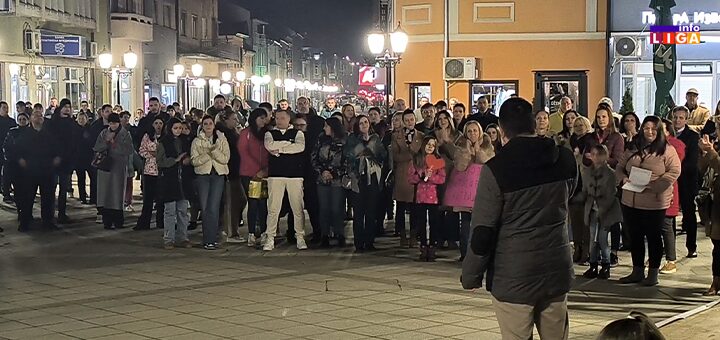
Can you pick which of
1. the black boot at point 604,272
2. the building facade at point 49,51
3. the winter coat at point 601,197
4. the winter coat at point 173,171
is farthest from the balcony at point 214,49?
the black boot at point 604,272

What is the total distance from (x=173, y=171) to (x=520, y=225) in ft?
29.6

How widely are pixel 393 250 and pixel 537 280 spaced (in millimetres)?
8300

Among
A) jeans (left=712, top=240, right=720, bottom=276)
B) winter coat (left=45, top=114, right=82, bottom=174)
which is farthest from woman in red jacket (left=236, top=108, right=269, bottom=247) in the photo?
jeans (left=712, top=240, right=720, bottom=276)

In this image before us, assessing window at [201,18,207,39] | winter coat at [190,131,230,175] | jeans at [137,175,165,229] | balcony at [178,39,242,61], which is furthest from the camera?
window at [201,18,207,39]

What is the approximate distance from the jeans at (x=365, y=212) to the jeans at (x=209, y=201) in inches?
73.9

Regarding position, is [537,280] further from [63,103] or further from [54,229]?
[63,103]

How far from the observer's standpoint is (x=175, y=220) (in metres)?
14.3

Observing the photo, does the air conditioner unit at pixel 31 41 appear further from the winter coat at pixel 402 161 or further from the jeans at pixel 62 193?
the winter coat at pixel 402 161

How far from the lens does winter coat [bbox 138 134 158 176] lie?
52.3 feet

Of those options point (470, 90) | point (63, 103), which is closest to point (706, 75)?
point (470, 90)

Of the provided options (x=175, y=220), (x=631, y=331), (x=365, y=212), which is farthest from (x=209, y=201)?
(x=631, y=331)

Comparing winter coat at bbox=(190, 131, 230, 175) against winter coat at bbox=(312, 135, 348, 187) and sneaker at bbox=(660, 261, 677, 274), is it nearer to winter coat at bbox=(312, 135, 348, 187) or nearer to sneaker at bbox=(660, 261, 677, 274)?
winter coat at bbox=(312, 135, 348, 187)

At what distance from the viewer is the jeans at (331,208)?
14031 mm

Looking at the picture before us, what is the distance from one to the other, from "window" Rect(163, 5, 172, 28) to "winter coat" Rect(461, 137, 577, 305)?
47378 millimetres
